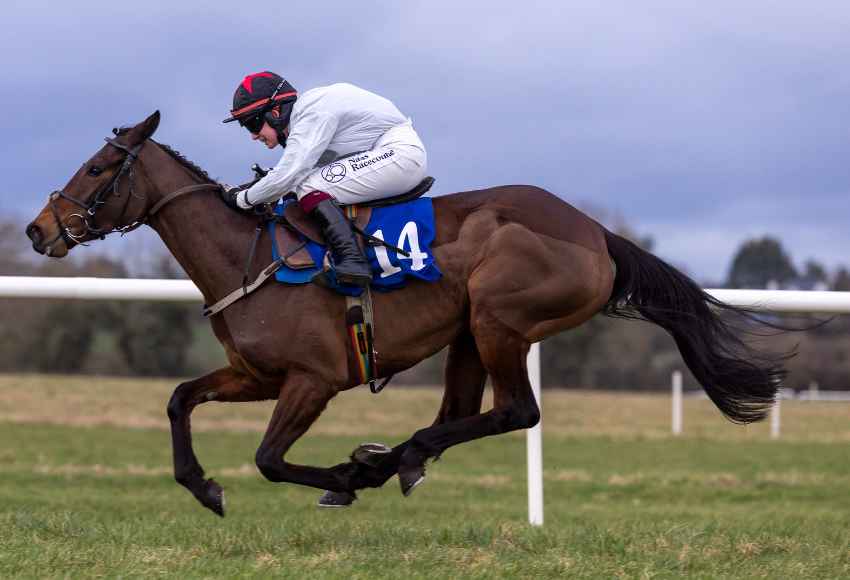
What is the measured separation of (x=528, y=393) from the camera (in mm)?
5578

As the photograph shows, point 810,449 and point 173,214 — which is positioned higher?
point 173,214

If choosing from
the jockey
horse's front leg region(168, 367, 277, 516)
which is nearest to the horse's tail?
the jockey

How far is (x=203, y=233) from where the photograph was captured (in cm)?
558

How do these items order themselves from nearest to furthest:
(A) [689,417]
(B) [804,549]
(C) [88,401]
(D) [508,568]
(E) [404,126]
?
1. (D) [508,568]
2. (B) [804,549]
3. (E) [404,126]
4. (C) [88,401]
5. (A) [689,417]

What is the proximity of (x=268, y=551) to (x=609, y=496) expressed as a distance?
17.6 ft

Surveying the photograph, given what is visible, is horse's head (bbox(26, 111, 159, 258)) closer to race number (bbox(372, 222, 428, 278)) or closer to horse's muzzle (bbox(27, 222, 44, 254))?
horse's muzzle (bbox(27, 222, 44, 254))

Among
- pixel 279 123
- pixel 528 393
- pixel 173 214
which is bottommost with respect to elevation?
pixel 528 393

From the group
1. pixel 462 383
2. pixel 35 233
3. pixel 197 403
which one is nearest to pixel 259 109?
pixel 35 233

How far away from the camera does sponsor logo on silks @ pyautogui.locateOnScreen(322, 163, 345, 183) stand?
5477 millimetres

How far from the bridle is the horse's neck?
0.04 m

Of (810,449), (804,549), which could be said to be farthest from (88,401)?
(804,549)

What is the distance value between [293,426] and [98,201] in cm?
137

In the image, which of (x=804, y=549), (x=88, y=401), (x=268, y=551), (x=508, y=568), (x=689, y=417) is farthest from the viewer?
(x=689, y=417)

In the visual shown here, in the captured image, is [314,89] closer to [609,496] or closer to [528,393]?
[528,393]
